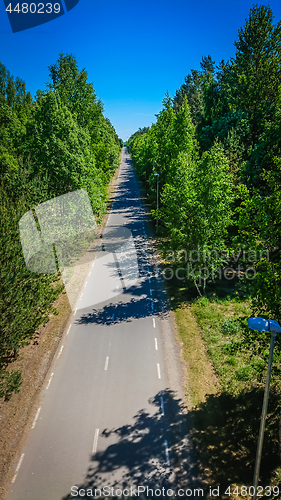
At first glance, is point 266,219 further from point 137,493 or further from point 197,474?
point 137,493

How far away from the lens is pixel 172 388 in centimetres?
1283

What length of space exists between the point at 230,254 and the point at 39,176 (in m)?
14.6

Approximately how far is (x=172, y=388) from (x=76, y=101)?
2574 cm

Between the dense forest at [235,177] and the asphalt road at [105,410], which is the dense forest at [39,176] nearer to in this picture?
the asphalt road at [105,410]

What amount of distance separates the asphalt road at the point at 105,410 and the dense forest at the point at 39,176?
7.48 ft

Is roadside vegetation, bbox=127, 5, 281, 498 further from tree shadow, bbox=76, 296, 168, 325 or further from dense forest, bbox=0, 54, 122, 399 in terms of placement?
dense forest, bbox=0, 54, 122, 399

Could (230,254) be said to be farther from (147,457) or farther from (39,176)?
(147,457)

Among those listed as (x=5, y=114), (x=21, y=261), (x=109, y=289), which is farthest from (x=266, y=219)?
(x=5, y=114)

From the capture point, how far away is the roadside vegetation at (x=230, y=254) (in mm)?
9156

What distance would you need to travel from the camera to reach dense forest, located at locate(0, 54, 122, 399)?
1161cm

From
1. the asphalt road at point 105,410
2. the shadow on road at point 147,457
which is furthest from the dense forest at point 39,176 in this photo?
the shadow on road at point 147,457

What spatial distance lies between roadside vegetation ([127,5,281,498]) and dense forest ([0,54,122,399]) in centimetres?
750

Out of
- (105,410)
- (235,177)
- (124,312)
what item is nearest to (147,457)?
(105,410)

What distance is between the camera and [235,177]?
87.6ft
